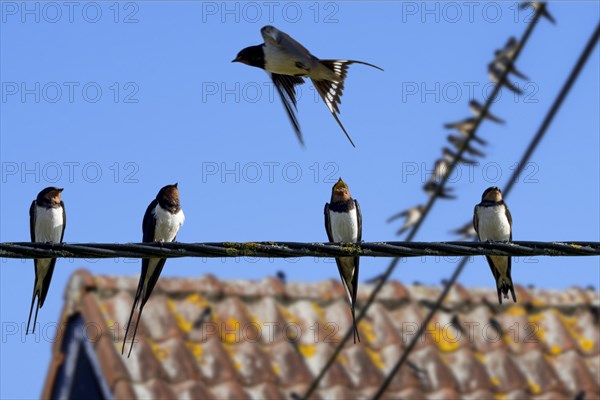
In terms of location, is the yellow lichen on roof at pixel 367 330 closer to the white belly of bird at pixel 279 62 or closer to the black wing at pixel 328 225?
the black wing at pixel 328 225

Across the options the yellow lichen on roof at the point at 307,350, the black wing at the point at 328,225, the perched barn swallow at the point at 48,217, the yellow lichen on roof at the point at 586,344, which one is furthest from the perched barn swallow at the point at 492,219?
the perched barn swallow at the point at 48,217

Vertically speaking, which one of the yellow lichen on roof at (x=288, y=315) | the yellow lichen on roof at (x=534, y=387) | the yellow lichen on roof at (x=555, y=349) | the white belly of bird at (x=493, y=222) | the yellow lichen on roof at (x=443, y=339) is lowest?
the yellow lichen on roof at (x=534, y=387)

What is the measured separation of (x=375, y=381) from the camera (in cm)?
813

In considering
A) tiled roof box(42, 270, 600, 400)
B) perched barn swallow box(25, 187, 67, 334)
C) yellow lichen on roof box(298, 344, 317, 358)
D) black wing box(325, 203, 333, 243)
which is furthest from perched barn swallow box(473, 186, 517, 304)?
perched barn swallow box(25, 187, 67, 334)

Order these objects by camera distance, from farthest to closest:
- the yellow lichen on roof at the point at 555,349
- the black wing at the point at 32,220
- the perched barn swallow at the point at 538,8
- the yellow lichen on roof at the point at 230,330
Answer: the yellow lichen on roof at the point at 555,349
the yellow lichen on roof at the point at 230,330
the black wing at the point at 32,220
the perched barn swallow at the point at 538,8

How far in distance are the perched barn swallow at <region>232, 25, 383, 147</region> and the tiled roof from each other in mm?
1611

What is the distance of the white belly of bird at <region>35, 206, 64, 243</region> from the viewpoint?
717cm

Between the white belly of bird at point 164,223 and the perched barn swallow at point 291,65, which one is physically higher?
the perched barn swallow at point 291,65

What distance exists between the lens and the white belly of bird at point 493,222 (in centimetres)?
729

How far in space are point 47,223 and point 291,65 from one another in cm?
134

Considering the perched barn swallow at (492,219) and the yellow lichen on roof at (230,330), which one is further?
the yellow lichen on roof at (230,330)

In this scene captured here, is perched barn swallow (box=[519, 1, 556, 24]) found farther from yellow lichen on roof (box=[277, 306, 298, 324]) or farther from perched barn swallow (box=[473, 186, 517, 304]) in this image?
yellow lichen on roof (box=[277, 306, 298, 324])

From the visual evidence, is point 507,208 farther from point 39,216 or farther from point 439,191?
point 39,216

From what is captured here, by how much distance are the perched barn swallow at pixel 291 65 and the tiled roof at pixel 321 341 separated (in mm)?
1611
